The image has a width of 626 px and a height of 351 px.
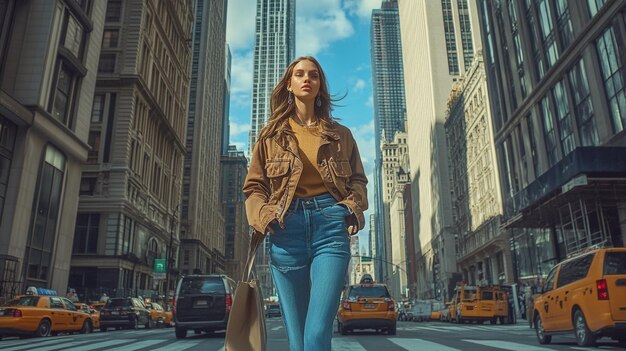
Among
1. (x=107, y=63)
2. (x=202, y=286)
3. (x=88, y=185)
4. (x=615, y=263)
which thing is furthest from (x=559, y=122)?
(x=107, y=63)

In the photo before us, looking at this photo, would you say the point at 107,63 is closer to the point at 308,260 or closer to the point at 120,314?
the point at 120,314

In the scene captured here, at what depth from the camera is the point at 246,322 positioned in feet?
8.59

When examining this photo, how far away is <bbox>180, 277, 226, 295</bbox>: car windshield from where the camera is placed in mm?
13992

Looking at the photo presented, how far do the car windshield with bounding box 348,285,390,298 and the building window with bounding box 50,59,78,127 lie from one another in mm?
23888

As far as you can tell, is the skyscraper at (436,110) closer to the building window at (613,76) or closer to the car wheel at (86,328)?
the building window at (613,76)

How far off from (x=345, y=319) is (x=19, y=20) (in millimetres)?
26698

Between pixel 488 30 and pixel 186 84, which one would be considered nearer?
pixel 488 30

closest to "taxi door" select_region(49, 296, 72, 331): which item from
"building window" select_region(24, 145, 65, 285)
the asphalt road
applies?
the asphalt road

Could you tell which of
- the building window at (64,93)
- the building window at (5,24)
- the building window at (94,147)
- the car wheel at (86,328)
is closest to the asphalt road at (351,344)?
the car wheel at (86,328)

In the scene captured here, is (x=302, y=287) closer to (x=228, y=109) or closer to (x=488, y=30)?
(x=488, y=30)

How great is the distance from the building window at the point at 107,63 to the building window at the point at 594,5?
39298 millimetres

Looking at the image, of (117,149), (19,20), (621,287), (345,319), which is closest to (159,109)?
(117,149)

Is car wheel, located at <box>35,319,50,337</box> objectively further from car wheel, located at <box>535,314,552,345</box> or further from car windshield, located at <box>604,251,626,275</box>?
car windshield, located at <box>604,251,626,275</box>

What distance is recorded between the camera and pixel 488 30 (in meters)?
48.6
